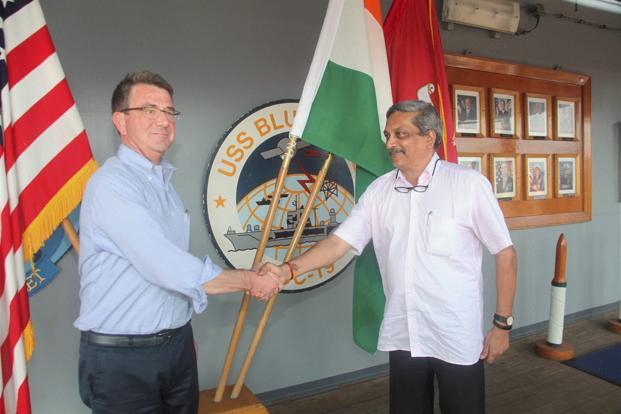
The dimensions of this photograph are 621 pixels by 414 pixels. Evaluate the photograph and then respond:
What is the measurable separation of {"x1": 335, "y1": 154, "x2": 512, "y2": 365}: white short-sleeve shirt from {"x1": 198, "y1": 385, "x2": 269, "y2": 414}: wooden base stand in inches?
28.0

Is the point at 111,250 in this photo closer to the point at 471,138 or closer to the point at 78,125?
the point at 78,125

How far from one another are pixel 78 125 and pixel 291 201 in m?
1.21

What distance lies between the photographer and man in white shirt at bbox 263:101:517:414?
1.68 meters

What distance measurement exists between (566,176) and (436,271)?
3.08 m

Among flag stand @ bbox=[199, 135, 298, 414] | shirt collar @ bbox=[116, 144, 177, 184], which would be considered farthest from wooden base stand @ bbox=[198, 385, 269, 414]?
shirt collar @ bbox=[116, 144, 177, 184]

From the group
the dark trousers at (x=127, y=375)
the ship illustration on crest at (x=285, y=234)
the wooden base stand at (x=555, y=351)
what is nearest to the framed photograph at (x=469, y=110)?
the ship illustration on crest at (x=285, y=234)

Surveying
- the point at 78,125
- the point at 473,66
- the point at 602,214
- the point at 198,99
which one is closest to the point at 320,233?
the point at 198,99

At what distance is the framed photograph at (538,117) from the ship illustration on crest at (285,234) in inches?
82.5

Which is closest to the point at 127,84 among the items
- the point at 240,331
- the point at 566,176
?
the point at 240,331

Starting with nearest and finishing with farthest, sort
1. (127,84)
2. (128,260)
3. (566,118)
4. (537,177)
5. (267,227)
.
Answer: (128,260), (127,84), (267,227), (537,177), (566,118)

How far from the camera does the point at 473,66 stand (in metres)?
3.48

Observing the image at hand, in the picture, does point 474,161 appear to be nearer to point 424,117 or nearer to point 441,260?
point 424,117

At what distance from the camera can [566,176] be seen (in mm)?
4145

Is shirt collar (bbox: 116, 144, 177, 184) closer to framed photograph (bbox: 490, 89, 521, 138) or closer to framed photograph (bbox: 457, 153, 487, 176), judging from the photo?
framed photograph (bbox: 457, 153, 487, 176)
